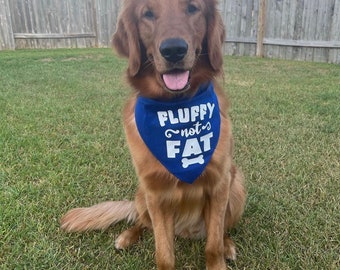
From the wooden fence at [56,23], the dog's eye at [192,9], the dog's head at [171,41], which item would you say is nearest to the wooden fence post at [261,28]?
the wooden fence at [56,23]

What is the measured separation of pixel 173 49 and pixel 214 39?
1.28ft

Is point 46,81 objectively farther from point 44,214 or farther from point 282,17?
point 282,17

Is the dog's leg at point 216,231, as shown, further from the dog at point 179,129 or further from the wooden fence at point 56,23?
the wooden fence at point 56,23

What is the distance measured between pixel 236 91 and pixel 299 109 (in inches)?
50.9

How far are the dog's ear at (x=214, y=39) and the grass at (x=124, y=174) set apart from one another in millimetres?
581

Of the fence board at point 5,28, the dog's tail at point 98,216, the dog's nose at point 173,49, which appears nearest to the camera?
the dog's nose at point 173,49

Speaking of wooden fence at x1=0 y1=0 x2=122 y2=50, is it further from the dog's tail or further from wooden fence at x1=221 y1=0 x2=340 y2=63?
the dog's tail

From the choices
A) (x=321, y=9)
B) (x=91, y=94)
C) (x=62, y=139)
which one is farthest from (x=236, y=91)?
(x=321, y=9)

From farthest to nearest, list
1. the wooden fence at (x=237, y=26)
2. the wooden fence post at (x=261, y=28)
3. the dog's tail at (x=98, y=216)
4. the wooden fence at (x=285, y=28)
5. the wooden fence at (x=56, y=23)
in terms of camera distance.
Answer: the wooden fence at (x=56, y=23), the wooden fence post at (x=261, y=28), the wooden fence at (x=237, y=26), the wooden fence at (x=285, y=28), the dog's tail at (x=98, y=216)

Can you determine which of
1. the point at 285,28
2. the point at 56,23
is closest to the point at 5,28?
the point at 56,23

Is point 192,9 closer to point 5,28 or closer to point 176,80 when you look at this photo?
point 176,80

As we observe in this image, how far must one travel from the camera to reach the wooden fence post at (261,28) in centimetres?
957

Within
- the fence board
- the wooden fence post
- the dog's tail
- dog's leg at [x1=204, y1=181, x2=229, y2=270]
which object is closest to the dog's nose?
dog's leg at [x1=204, y1=181, x2=229, y2=270]

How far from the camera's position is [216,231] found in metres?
2.02
